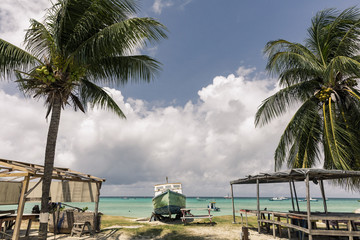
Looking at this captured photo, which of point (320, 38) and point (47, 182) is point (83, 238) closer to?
point (47, 182)

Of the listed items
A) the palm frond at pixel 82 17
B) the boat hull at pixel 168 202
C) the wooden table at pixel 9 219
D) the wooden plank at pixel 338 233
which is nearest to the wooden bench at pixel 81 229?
the wooden table at pixel 9 219

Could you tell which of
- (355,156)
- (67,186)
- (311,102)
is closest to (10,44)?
(67,186)

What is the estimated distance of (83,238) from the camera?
435 inches

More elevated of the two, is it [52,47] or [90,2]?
[90,2]

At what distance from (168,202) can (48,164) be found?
11463 mm

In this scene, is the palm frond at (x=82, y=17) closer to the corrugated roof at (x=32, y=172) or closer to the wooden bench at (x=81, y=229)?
the corrugated roof at (x=32, y=172)

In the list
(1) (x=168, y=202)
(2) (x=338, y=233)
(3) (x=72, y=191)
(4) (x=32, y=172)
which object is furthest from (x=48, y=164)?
(1) (x=168, y=202)

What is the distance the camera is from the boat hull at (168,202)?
1786cm

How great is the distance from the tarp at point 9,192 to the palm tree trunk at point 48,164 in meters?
6.38

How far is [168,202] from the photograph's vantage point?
17.7 metres

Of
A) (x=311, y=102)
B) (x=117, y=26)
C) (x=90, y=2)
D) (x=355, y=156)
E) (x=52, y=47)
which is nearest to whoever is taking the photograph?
(x=117, y=26)

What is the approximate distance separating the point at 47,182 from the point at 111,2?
637cm

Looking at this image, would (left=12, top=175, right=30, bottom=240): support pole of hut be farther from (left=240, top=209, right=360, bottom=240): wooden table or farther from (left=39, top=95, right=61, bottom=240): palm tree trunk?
(left=240, top=209, right=360, bottom=240): wooden table

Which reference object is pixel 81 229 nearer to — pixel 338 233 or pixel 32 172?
pixel 32 172
